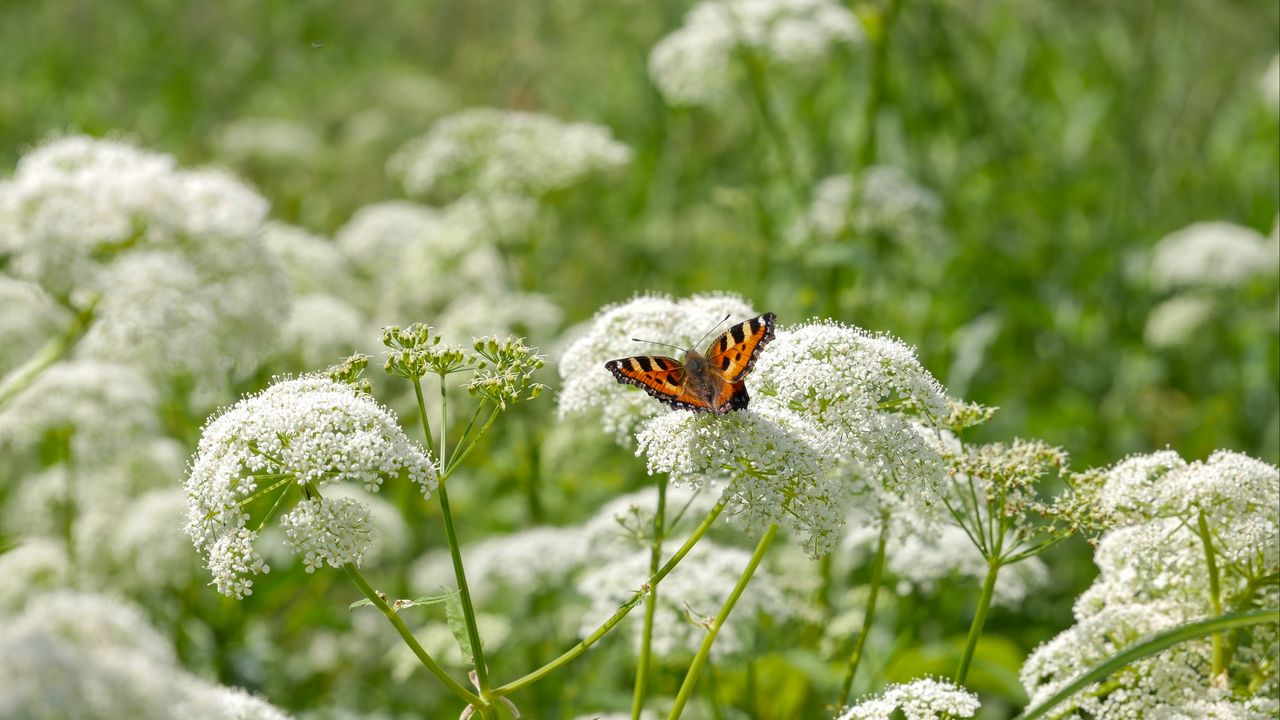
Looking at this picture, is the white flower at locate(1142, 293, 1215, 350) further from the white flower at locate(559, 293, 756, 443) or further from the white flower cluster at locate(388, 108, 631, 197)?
the white flower at locate(559, 293, 756, 443)

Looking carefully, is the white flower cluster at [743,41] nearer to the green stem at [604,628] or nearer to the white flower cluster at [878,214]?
the white flower cluster at [878,214]

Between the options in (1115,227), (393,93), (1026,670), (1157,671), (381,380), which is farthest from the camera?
(393,93)


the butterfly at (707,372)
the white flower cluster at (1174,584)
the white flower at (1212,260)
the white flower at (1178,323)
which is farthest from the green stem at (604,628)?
the white flower at (1212,260)

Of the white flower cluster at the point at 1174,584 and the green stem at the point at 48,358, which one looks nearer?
the white flower cluster at the point at 1174,584

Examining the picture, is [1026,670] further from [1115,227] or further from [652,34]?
[652,34]

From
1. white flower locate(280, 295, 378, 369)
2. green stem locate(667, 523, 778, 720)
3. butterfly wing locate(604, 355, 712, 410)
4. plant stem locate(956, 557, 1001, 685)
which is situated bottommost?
green stem locate(667, 523, 778, 720)

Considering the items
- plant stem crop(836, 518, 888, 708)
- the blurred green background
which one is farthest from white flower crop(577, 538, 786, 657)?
plant stem crop(836, 518, 888, 708)

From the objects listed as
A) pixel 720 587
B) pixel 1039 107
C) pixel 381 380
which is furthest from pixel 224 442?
pixel 1039 107
